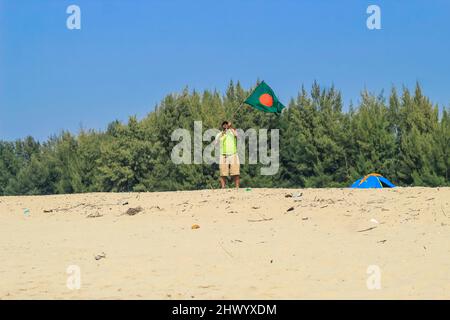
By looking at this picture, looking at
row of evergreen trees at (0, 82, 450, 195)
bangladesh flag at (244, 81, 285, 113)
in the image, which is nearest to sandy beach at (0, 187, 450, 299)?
bangladesh flag at (244, 81, 285, 113)

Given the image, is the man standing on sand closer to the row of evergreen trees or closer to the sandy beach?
the sandy beach

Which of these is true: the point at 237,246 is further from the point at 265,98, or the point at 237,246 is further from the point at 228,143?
the point at 265,98

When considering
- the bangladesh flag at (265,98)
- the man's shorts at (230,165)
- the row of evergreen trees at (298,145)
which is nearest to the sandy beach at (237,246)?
the man's shorts at (230,165)

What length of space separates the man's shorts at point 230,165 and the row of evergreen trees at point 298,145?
65.4 feet

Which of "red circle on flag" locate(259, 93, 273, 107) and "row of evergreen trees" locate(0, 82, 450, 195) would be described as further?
"row of evergreen trees" locate(0, 82, 450, 195)

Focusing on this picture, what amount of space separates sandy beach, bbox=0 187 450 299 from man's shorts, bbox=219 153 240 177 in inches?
45.1

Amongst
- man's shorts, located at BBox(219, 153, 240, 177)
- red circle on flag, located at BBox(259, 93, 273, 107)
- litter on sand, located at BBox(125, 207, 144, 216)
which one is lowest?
litter on sand, located at BBox(125, 207, 144, 216)

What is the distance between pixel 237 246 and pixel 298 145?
1376 inches

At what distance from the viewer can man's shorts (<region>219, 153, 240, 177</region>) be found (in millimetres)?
15656

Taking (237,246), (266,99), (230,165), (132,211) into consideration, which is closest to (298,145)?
(266,99)

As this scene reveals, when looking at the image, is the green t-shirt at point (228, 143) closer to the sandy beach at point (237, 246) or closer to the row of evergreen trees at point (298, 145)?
the sandy beach at point (237, 246)

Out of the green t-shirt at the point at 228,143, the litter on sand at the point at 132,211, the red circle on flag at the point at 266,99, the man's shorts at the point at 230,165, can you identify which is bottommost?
the litter on sand at the point at 132,211

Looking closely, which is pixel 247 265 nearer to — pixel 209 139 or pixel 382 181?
pixel 382 181

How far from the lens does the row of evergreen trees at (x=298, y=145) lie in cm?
3856
